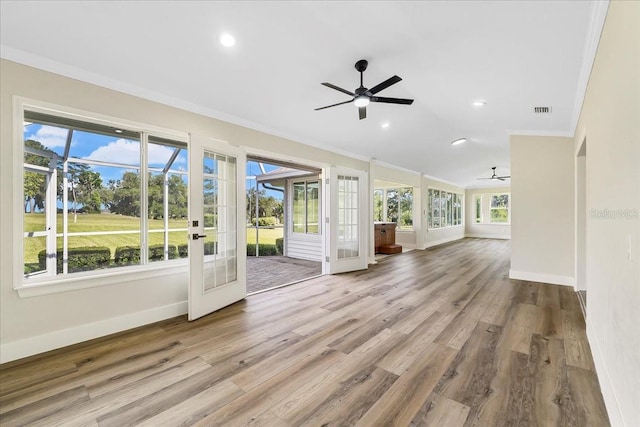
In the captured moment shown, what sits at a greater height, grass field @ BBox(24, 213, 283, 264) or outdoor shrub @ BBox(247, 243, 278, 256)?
grass field @ BBox(24, 213, 283, 264)

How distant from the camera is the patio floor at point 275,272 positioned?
4824mm

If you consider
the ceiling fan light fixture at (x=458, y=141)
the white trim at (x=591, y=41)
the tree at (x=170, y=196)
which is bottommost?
the tree at (x=170, y=196)

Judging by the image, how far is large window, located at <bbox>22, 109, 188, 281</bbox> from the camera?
10.1 ft

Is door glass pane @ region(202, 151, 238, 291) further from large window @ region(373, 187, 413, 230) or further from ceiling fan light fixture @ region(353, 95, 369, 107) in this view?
large window @ region(373, 187, 413, 230)

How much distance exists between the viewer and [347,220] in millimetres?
5797

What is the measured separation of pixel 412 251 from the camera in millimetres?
8516

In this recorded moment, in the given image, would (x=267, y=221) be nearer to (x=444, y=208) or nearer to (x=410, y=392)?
(x=444, y=208)

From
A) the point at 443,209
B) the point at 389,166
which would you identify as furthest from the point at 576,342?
the point at 443,209

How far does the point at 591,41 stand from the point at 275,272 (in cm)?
543

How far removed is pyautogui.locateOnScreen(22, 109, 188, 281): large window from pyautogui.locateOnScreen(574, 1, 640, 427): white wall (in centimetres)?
391

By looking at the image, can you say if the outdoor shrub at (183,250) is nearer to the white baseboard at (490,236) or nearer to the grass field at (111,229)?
the grass field at (111,229)

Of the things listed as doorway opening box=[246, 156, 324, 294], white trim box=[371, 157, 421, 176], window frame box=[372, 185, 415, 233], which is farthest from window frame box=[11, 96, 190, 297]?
window frame box=[372, 185, 415, 233]

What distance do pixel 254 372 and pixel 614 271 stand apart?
2500mm

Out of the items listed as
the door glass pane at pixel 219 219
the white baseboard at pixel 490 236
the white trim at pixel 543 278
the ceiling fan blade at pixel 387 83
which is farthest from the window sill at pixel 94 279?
the white baseboard at pixel 490 236
